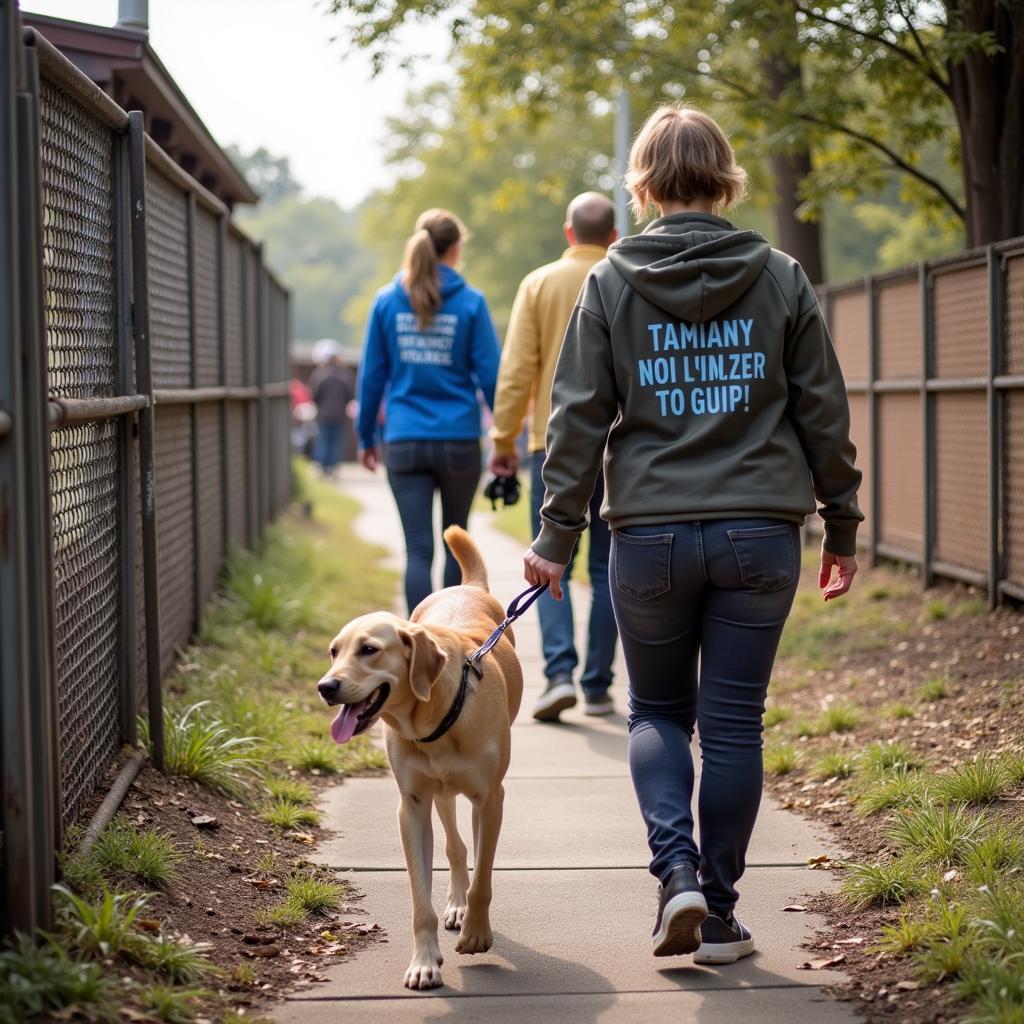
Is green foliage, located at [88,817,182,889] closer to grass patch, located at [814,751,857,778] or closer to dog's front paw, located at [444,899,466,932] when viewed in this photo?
dog's front paw, located at [444,899,466,932]

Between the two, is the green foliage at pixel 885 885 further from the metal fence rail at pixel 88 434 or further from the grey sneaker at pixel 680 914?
the metal fence rail at pixel 88 434

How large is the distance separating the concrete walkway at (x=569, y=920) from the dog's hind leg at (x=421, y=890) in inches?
2.0

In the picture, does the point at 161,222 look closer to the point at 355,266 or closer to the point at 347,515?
the point at 347,515

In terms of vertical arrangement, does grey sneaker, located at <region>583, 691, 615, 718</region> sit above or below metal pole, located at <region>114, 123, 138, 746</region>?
below

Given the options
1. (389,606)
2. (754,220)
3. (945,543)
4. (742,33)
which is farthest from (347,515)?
(754,220)

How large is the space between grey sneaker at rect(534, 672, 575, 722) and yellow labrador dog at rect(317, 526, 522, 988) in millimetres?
2668

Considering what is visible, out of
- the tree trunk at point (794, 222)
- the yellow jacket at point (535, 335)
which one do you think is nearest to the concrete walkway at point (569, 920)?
the yellow jacket at point (535, 335)

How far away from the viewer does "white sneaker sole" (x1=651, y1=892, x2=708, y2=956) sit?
11.9 feet

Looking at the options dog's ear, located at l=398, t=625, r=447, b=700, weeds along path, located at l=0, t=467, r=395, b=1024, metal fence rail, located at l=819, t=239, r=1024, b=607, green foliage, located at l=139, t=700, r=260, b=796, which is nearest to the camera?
weeds along path, located at l=0, t=467, r=395, b=1024

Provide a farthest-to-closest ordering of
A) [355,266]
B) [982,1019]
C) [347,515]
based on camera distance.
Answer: [355,266] → [347,515] → [982,1019]

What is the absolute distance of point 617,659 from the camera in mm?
8734

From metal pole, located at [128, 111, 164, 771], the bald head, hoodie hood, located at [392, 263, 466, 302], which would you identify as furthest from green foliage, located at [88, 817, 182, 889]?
the bald head

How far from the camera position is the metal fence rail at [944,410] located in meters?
7.50

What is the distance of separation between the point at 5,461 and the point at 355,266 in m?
164
